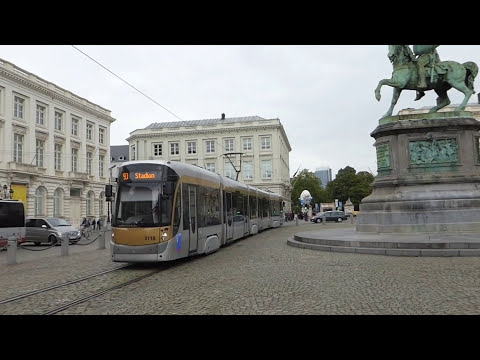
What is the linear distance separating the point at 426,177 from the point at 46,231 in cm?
2007

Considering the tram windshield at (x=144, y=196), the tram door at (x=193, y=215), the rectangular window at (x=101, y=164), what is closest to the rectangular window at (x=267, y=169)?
the rectangular window at (x=101, y=164)

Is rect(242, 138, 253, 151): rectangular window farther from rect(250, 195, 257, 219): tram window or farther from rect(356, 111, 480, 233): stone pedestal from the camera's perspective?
rect(356, 111, 480, 233): stone pedestal

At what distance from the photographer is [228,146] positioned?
76000mm

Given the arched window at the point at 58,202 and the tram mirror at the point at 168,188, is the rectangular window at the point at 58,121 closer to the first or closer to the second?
the arched window at the point at 58,202

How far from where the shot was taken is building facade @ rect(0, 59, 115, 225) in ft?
123

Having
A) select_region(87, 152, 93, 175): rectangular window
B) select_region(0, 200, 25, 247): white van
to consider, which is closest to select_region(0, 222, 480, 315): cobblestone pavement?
select_region(0, 200, 25, 247): white van

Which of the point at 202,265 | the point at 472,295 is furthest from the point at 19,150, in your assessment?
the point at 472,295

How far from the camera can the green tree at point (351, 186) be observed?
7681 centimetres

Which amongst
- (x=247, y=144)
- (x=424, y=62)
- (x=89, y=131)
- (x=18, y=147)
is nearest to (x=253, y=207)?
(x=424, y=62)

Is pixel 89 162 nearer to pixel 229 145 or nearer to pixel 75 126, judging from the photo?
pixel 75 126

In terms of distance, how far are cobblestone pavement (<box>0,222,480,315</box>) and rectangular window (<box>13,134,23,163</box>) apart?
29.8 m

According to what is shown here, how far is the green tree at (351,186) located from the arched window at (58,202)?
52.1m
